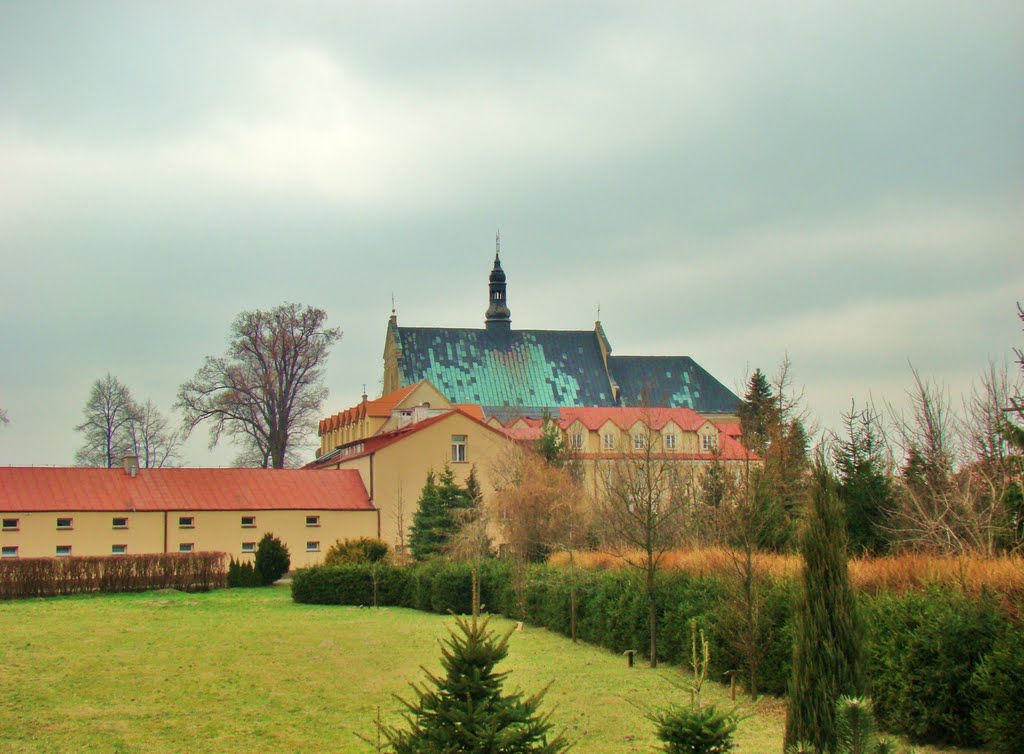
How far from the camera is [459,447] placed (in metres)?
53.2

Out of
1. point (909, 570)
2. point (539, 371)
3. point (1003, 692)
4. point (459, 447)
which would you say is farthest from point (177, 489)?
point (1003, 692)

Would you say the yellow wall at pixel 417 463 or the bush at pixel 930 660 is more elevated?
the yellow wall at pixel 417 463

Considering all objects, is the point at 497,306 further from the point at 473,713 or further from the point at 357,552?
the point at 473,713

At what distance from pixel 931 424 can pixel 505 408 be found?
164ft

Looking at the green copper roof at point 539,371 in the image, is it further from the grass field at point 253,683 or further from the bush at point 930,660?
the bush at point 930,660

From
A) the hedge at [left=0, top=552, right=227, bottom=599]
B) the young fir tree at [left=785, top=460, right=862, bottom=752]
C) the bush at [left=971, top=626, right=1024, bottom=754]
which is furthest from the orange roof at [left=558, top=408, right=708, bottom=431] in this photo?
the bush at [left=971, top=626, right=1024, bottom=754]

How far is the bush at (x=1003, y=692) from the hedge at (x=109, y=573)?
32.8m

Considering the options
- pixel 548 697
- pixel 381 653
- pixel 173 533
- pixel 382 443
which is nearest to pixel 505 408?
pixel 382 443

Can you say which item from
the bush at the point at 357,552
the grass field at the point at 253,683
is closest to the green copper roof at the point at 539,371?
the bush at the point at 357,552

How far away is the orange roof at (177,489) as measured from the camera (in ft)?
148

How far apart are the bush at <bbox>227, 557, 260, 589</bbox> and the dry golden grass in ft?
79.6

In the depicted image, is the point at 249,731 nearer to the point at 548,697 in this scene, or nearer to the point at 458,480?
the point at 548,697

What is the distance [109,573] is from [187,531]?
8.75 metres

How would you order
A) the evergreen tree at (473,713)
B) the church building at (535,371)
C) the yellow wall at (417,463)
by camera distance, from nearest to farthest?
the evergreen tree at (473,713) → the yellow wall at (417,463) → the church building at (535,371)
